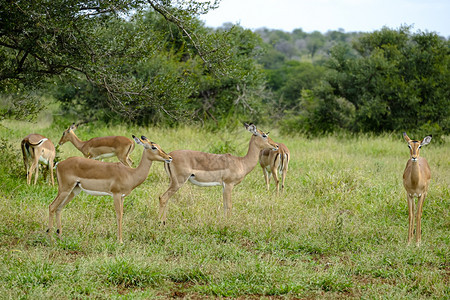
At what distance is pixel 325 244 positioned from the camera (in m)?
5.64

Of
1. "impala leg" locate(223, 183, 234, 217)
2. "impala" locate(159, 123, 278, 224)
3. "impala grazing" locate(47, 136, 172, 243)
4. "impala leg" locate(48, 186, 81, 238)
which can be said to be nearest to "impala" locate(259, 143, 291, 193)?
"impala" locate(159, 123, 278, 224)

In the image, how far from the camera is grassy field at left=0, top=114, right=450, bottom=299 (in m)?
4.37

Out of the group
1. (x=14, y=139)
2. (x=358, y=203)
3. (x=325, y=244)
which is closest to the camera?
(x=325, y=244)

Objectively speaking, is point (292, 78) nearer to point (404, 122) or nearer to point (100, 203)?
point (404, 122)

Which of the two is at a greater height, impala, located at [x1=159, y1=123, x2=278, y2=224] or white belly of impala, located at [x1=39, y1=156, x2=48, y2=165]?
impala, located at [x1=159, y1=123, x2=278, y2=224]

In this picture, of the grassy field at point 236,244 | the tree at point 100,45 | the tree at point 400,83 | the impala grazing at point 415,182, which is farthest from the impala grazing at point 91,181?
the tree at point 400,83

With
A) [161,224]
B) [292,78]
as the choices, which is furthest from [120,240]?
[292,78]

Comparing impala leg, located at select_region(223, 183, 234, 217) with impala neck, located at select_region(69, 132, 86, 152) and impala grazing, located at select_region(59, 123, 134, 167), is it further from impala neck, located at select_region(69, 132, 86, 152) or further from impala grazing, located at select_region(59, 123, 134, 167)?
impala neck, located at select_region(69, 132, 86, 152)

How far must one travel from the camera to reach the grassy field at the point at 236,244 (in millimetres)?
4367

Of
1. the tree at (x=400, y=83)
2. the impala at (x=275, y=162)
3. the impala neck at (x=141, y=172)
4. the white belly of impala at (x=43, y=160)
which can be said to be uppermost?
the tree at (x=400, y=83)

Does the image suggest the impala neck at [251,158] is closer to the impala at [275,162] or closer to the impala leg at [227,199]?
the impala leg at [227,199]

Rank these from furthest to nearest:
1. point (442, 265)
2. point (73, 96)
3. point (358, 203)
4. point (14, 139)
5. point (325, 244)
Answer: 1. point (73, 96)
2. point (14, 139)
3. point (358, 203)
4. point (325, 244)
5. point (442, 265)

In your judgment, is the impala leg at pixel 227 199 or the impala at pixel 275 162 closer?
the impala leg at pixel 227 199

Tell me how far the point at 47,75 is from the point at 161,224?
9.88 feet
